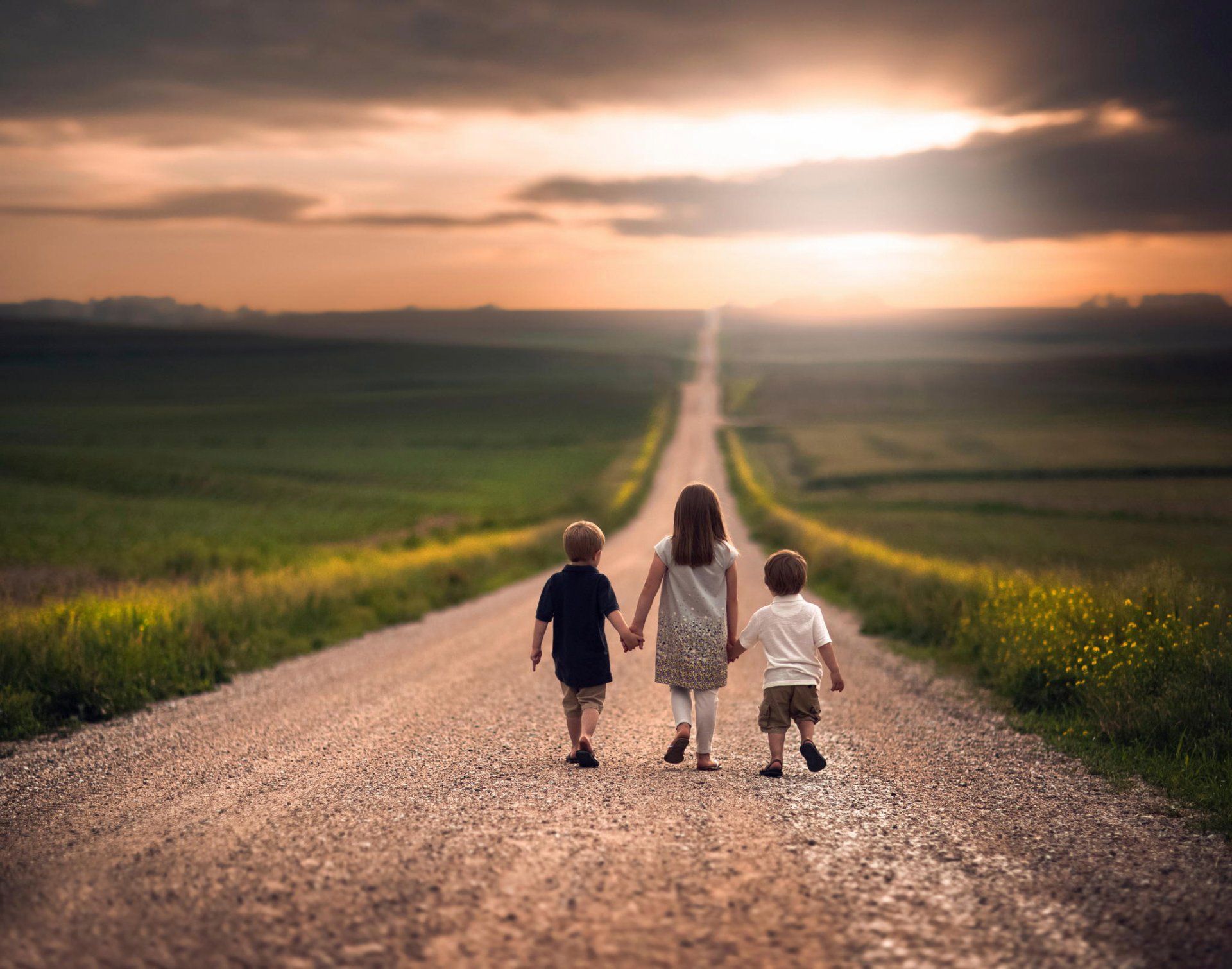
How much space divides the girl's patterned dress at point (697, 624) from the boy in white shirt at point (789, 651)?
0.17 m

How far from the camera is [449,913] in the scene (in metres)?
3.80

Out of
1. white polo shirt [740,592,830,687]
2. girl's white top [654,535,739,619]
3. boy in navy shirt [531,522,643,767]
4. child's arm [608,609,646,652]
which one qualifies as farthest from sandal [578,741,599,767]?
white polo shirt [740,592,830,687]

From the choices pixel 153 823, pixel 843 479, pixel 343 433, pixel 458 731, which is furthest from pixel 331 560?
pixel 343 433

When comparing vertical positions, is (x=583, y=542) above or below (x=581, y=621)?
above

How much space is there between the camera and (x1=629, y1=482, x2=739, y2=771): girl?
623 cm

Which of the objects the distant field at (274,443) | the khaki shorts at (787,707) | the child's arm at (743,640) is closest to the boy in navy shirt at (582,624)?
the child's arm at (743,640)

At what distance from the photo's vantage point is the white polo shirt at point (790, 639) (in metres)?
6.23

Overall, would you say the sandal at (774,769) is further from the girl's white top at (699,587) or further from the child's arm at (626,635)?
the child's arm at (626,635)

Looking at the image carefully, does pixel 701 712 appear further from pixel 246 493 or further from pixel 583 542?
pixel 246 493

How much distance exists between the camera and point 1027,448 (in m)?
62.1

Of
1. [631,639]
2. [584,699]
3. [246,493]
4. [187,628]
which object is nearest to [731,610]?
[631,639]

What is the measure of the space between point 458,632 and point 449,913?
37.0 ft

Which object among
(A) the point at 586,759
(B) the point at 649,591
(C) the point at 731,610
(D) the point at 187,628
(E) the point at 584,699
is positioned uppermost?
→ (B) the point at 649,591

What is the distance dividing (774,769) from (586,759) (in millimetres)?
1334
